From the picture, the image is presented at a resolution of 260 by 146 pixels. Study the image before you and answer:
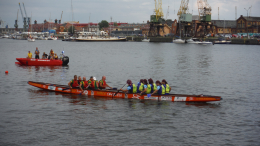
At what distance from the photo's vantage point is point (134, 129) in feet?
60.2

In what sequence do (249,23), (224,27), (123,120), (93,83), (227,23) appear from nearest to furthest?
(123,120), (93,83), (249,23), (224,27), (227,23)

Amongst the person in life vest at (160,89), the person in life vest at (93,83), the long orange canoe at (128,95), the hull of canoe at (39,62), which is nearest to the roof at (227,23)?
the hull of canoe at (39,62)

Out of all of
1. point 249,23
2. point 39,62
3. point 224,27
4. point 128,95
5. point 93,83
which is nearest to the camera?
point 128,95

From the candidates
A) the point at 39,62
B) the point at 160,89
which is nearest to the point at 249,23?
the point at 39,62

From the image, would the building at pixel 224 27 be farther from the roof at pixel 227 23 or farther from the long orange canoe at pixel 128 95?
the long orange canoe at pixel 128 95

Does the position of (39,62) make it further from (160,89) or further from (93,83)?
(160,89)

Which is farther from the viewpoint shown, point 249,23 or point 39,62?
point 249,23

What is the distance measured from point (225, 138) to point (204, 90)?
14.2 meters

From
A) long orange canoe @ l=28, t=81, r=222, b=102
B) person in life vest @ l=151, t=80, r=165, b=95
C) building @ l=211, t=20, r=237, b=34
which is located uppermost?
building @ l=211, t=20, r=237, b=34

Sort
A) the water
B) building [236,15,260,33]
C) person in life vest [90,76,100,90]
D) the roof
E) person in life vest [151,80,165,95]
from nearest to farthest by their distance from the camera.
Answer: the water < person in life vest [151,80,165,95] < person in life vest [90,76,100,90] < building [236,15,260,33] < the roof

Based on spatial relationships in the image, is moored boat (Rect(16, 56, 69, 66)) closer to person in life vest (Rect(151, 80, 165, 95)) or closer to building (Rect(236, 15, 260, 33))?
person in life vest (Rect(151, 80, 165, 95))

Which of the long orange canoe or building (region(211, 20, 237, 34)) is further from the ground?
building (region(211, 20, 237, 34))

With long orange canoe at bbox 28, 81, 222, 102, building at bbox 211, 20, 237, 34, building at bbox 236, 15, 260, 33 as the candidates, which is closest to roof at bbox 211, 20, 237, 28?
building at bbox 211, 20, 237, 34

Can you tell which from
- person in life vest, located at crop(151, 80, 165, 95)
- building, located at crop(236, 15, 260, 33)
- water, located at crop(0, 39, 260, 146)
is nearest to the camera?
water, located at crop(0, 39, 260, 146)
